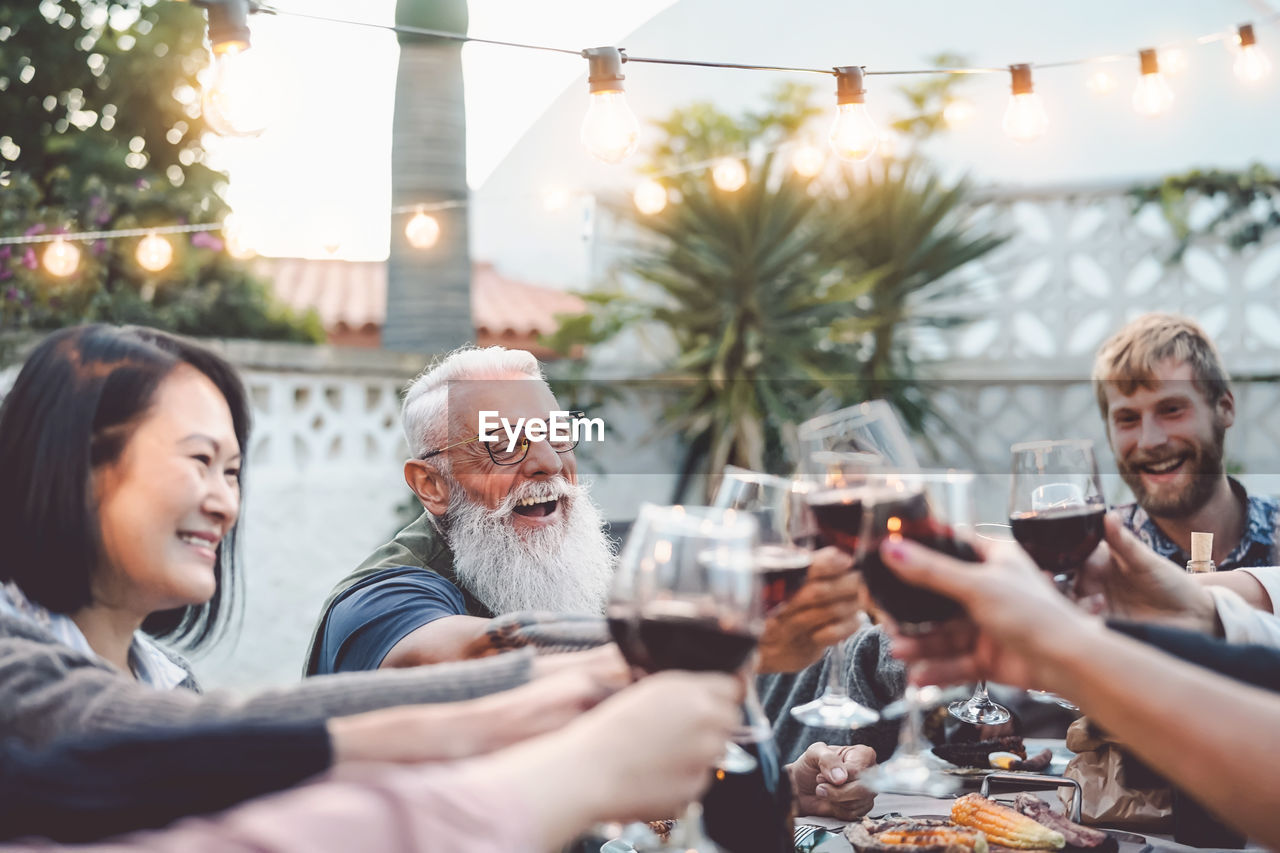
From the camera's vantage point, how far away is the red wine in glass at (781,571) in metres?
1.34

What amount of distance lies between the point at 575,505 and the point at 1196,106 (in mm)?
7431

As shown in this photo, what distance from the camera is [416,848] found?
939 mm

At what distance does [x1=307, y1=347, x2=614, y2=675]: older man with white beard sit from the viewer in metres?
2.59

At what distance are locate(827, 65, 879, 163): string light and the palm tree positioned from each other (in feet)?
11.0

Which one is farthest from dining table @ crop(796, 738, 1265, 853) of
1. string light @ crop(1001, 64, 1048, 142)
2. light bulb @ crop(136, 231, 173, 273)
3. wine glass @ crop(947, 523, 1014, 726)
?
light bulb @ crop(136, 231, 173, 273)

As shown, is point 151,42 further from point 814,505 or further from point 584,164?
point 814,505

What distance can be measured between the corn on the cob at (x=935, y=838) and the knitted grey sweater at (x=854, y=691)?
2.96ft

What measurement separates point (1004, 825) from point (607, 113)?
234 cm

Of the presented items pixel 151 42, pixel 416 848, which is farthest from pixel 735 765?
pixel 151 42

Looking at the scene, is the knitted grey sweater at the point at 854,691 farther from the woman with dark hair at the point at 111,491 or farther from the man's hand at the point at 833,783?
the woman with dark hair at the point at 111,491

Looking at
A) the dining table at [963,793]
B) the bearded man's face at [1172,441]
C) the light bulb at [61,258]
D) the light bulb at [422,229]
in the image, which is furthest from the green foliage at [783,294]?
the dining table at [963,793]

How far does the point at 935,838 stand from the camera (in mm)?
1600

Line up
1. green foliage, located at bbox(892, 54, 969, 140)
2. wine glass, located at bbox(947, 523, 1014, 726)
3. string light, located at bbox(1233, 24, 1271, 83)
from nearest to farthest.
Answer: wine glass, located at bbox(947, 523, 1014, 726)
string light, located at bbox(1233, 24, 1271, 83)
green foliage, located at bbox(892, 54, 969, 140)

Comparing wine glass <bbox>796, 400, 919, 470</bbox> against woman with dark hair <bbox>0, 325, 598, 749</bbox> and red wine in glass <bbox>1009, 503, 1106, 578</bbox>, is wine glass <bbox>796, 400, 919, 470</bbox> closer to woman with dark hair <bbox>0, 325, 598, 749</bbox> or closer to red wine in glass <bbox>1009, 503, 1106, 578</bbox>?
red wine in glass <bbox>1009, 503, 1106, 578</bbox>
